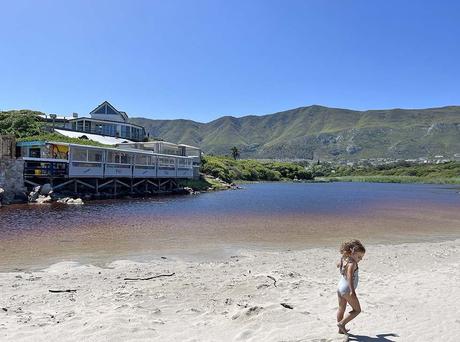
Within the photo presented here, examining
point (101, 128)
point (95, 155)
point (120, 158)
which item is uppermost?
point (101, 128)

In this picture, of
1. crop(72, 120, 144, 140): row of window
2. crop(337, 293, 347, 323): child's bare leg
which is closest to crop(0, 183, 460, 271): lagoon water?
crop(337, 293, 347, 323): child's bare leg

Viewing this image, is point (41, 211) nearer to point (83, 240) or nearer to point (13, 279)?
point (83, 240)

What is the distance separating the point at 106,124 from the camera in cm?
8075

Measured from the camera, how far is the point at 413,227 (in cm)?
2622

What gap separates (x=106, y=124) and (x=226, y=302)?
253 ft

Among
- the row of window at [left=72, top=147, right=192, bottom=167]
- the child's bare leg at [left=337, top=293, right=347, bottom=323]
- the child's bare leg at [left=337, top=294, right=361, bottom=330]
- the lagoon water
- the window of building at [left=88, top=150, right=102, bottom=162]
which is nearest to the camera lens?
the child's bare leg at [left=337, top=294, right=361, bottom=330]

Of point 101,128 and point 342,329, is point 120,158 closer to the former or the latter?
point 101,128

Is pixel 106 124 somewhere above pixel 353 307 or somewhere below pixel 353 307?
above

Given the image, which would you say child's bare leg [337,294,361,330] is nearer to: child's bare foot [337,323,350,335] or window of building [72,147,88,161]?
child's bare foot [337,323,350,335]

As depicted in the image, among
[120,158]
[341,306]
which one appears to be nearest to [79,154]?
[120,158]

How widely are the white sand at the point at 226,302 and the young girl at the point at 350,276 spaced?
1.30 feet

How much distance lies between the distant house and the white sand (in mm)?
71069

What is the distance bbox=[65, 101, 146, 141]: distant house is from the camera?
79.4 m

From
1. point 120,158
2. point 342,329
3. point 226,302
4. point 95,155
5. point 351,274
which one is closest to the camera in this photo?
point 351,274
